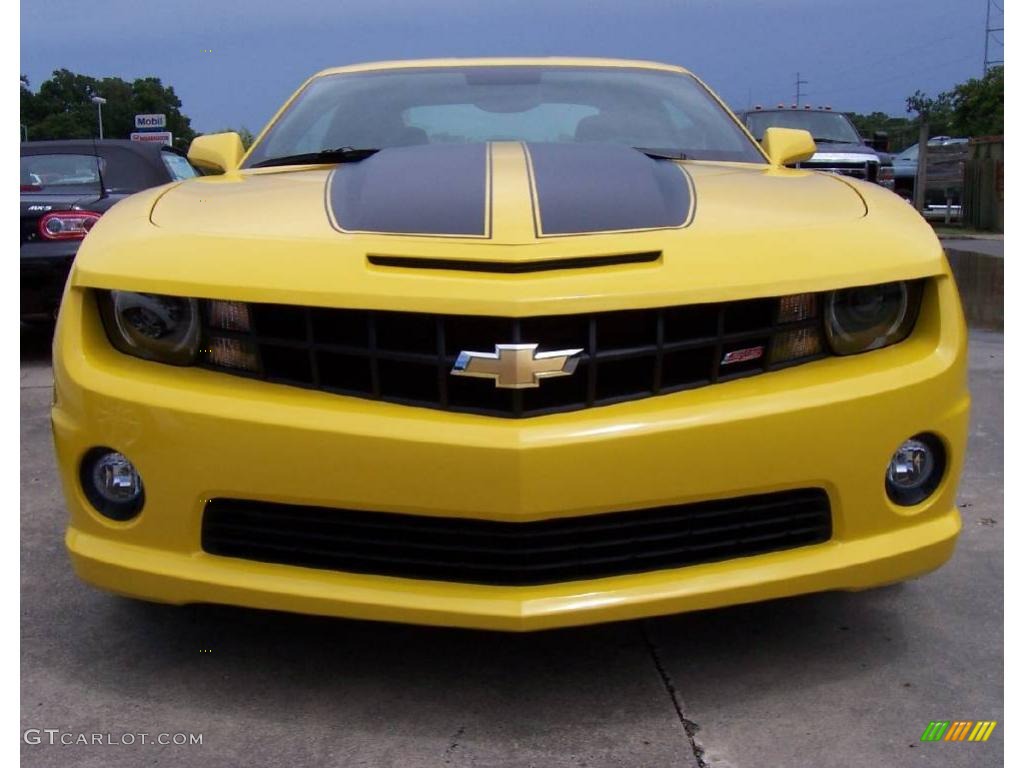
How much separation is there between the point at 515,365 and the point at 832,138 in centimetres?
1391

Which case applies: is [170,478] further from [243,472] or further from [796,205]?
[796,205]

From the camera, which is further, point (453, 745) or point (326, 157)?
point (326, 157)

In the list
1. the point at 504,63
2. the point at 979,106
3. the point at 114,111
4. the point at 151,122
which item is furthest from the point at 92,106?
the point at 504,63

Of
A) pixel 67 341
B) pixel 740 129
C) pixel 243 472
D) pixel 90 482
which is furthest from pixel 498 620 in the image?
pixel 740 129

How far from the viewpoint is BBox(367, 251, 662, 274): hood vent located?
88.0 inches

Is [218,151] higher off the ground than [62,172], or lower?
lower

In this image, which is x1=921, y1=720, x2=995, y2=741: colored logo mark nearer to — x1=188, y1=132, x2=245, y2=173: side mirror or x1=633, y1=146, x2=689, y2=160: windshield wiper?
x1=633, y1=146, x2=689, y2=160: windshield wiper

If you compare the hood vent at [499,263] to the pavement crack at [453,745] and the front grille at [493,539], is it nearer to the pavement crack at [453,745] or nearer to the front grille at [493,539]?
the front grille at [493,539]

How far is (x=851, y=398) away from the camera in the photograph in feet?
7.57

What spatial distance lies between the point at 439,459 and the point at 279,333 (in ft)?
1.51

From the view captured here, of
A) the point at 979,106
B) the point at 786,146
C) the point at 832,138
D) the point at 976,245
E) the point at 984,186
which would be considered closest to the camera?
the point at 786,146

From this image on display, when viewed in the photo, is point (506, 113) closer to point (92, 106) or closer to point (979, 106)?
point (979, 106)
